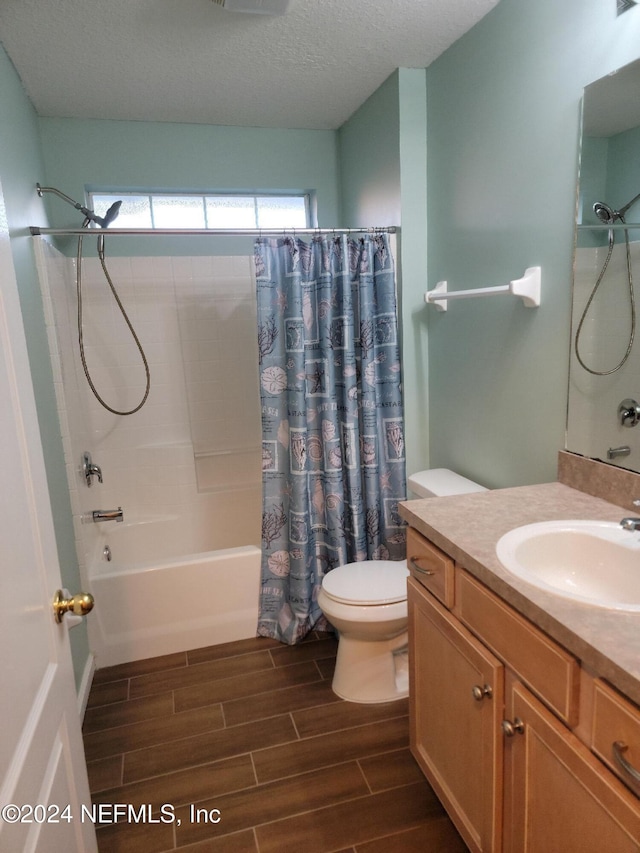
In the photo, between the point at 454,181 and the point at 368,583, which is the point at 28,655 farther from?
the point at 454,181

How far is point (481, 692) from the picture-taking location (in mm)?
1250

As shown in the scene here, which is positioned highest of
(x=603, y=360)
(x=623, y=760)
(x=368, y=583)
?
(x=603, y=360)

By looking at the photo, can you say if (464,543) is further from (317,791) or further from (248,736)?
(248,736)

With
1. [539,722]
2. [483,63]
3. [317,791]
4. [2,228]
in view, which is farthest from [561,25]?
[317,791]

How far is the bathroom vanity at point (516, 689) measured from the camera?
0.91m

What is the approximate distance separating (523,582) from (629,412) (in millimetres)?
691

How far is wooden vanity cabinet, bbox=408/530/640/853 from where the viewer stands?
0.93m

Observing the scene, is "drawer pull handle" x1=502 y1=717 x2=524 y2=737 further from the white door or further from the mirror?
the white door

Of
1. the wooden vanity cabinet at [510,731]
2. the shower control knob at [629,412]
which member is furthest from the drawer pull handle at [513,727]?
the shower control knob at [629,412]

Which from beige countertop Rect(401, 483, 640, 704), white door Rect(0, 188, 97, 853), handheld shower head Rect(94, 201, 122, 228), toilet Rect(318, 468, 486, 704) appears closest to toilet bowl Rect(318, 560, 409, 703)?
toilet Rect(318, 468, 486, 704)

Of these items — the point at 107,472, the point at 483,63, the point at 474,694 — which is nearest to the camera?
the point at 474,694

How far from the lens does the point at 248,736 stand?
2008mm

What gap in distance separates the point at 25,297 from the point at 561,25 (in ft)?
6.34

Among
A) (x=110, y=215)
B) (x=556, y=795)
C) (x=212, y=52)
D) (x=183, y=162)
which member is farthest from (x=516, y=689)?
(x=183, y=162)
